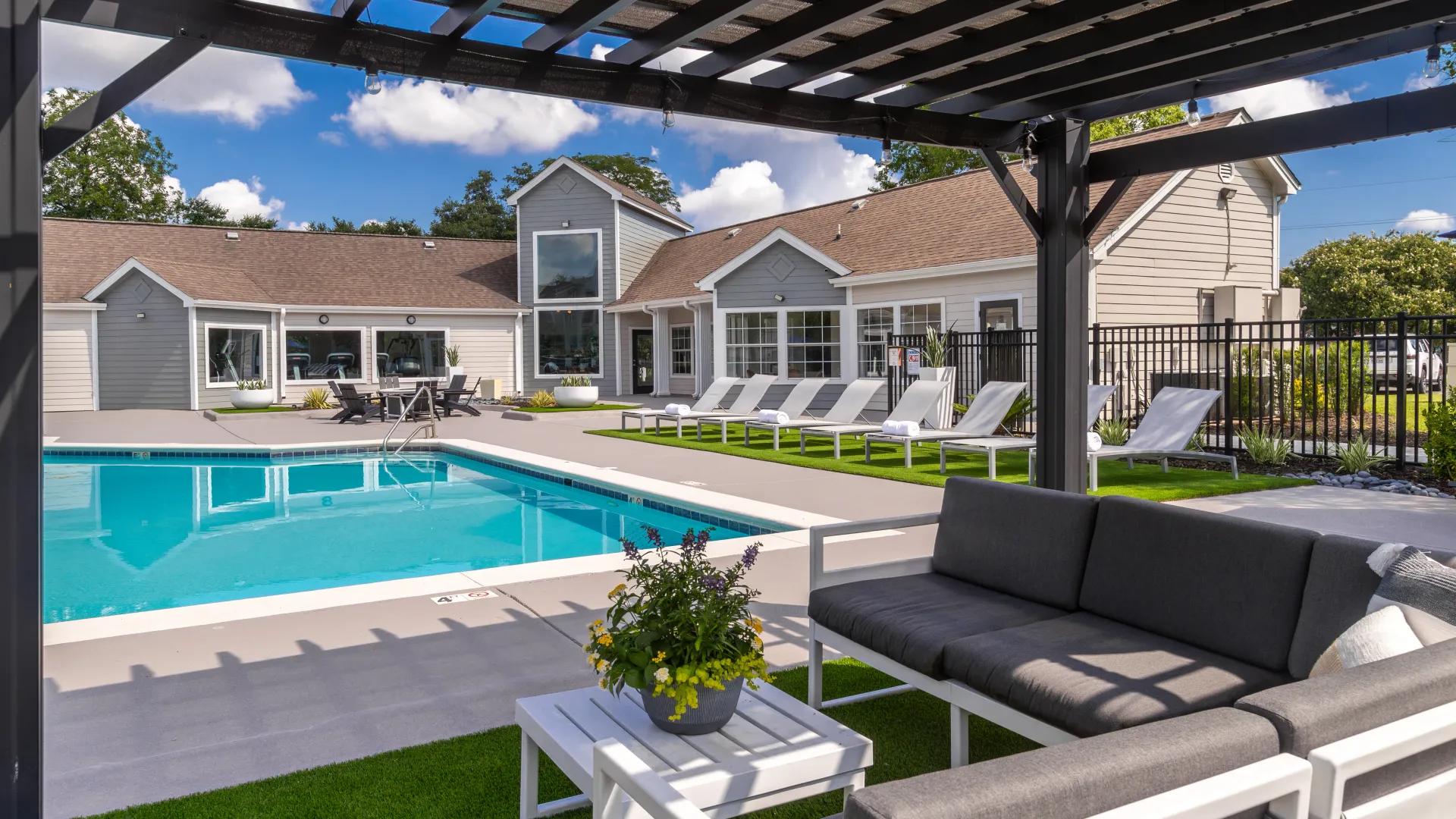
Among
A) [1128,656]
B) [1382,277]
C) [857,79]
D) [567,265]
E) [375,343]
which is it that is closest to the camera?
[1128,656]

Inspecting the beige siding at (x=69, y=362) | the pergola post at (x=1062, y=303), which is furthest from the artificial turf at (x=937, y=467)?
the beige siding at (x=69, y=362)

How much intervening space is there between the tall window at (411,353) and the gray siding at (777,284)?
8419mm

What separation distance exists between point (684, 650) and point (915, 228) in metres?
16.5

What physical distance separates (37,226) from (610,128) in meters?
62.7

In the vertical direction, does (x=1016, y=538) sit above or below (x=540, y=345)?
below

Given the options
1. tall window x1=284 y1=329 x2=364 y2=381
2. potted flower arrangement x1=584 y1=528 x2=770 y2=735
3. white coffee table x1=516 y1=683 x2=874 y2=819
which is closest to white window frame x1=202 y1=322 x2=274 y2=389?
tall window x1=284 y1=329 x2=364 y2=381

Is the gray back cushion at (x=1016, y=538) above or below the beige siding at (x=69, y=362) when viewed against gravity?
below

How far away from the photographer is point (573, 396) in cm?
2108

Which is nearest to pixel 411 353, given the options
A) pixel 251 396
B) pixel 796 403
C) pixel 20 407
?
pixel 251 396

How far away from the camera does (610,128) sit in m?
62.5

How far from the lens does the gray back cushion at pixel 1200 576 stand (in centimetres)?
264

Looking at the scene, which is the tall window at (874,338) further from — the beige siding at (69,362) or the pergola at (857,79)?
the beige siding at (69,362)

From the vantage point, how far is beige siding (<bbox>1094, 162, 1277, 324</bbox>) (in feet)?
48.1

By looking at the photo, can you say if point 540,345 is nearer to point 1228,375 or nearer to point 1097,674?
point 1228,375
